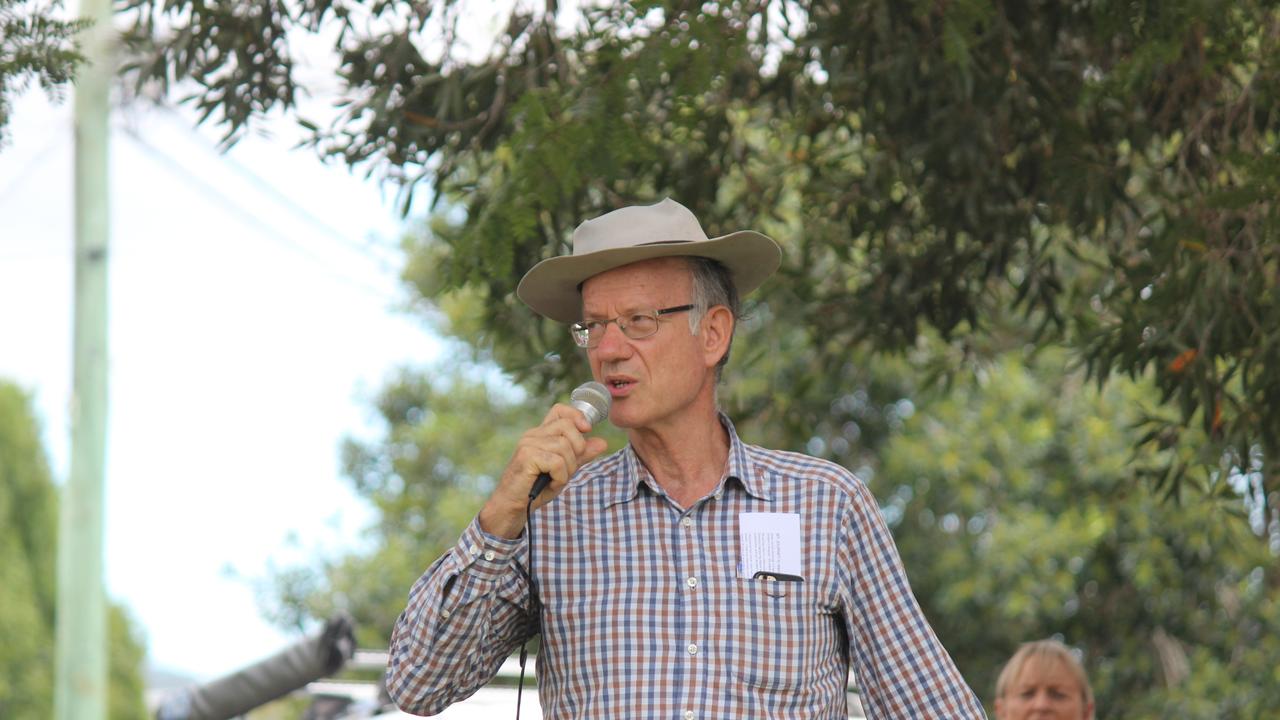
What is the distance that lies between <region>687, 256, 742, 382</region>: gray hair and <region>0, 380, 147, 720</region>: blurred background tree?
17026 mm

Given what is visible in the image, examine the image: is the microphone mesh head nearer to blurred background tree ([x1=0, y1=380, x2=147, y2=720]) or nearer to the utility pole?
the utility pole

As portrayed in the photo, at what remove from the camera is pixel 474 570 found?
2.37 meters

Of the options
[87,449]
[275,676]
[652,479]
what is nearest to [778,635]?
[652,479]

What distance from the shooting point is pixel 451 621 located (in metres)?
2.38

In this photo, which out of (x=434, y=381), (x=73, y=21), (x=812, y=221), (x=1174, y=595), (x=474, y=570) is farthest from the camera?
(x=434, y=381)

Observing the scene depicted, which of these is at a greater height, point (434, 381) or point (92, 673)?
point (434, 381)

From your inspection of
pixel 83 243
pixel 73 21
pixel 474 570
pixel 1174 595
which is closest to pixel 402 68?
pixel 73 21

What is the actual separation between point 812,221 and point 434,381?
989 centimetres

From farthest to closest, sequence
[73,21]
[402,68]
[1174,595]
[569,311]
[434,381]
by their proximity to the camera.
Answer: [434,381] → [1174,595] → [402,68] → [73,21] → [569,311]

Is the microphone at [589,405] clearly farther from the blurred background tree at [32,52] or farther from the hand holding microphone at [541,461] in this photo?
the blurred background tree at [32,52]

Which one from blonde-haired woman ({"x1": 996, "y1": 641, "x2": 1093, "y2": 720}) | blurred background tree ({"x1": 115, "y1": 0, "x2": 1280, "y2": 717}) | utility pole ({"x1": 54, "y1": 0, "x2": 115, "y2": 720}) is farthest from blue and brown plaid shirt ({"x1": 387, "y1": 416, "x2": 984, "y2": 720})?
utility pole ({"x1": 54, "y1": 0, "x2": 115, "y2": 720})

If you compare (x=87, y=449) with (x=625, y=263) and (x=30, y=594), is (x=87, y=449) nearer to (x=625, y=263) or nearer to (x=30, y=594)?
(x=625, y=263)

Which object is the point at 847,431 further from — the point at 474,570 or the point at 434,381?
the point at 474,570

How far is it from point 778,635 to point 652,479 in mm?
321
